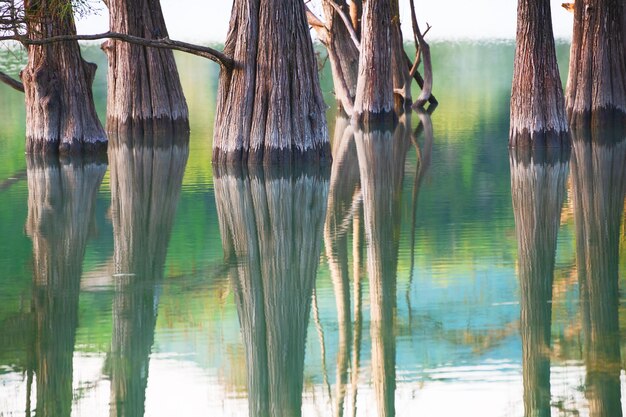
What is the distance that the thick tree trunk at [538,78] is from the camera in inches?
722

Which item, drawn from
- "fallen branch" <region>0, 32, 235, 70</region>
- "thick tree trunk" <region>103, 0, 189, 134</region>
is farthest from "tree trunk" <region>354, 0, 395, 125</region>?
"fallen branch" <region>0, 32, 235, 70</region>

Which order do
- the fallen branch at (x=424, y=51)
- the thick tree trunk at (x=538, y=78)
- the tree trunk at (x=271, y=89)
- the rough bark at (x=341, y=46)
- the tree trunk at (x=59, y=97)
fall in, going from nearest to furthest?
the tree trunk at (x=271, y=89), the thick tree trunk at (x=538, y=78), the tree trunk at (x=59, y=97), the fallen branch at (x=424, y=51), the rough bark at (x=341, y=46)

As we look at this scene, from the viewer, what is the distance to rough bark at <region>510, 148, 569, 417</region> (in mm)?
6875

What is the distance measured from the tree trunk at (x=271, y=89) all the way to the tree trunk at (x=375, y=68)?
8528 mm

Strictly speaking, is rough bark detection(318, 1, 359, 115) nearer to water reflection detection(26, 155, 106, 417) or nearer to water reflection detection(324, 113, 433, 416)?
water reflection detection(324, 113, 433, 416)

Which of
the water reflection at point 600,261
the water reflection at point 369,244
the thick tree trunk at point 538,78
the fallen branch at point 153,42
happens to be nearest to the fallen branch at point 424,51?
the water reflection at point 369,244

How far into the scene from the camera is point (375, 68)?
25609mm

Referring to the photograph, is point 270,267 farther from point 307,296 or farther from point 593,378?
point 593,378

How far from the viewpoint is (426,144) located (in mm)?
22359

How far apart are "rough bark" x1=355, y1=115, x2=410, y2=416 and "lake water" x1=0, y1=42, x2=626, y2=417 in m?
0.03

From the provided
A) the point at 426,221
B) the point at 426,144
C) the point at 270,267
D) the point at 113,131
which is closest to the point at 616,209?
the point at 426,221

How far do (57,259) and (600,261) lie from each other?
4.63 metres

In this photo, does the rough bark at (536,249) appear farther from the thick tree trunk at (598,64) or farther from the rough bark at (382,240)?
the thick tree trunk at (598,64)

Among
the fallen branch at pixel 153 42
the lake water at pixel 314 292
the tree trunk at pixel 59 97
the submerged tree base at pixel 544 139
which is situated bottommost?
the lake water at pixel 314 292
